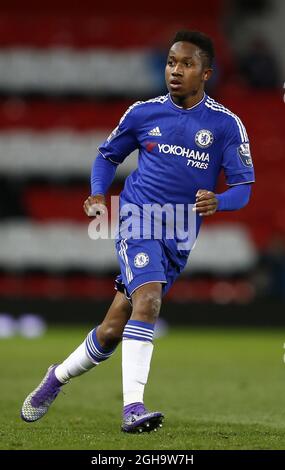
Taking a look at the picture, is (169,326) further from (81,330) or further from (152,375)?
(152,375)

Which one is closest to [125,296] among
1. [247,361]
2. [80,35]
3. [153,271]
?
[153,271]

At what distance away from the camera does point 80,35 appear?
73.2ft

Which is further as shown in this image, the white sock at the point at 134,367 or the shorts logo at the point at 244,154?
the shorts logo at the point at 244,154

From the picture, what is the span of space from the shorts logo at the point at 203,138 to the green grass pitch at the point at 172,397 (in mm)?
1699

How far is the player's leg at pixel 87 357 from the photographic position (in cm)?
645

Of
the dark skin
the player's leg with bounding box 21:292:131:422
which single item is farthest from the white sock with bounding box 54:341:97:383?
the dark skin

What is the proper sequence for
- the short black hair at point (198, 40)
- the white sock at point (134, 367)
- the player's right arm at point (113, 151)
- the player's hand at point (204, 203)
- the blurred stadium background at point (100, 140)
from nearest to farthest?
the player's hand at point (204, 203) → the white sock at point (134, 367) → the short black hair at point (198, 40) → the player's right arm at point (113, 151) → the blurred stadium background at point (100, 140)

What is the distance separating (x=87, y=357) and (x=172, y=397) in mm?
2115

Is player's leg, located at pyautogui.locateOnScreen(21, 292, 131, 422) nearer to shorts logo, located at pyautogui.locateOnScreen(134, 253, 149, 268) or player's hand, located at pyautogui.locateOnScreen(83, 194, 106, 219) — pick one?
shorts logo, located at pyautogui.locateOnScreen(134, 253, 149, 268)

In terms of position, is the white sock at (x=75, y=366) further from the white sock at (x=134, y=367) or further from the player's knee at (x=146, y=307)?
the player's knee at (x=146, y=307)

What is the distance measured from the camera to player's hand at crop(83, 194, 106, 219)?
20.5 ft

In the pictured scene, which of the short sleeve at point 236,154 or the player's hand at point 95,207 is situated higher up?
the short sleeve at point 236,154

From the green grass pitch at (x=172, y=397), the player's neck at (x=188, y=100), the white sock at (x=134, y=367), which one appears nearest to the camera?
the green grass pitch at (x=172, y=397)

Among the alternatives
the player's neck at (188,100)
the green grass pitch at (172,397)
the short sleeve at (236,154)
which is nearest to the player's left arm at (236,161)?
the short sleeve at (236,154)
